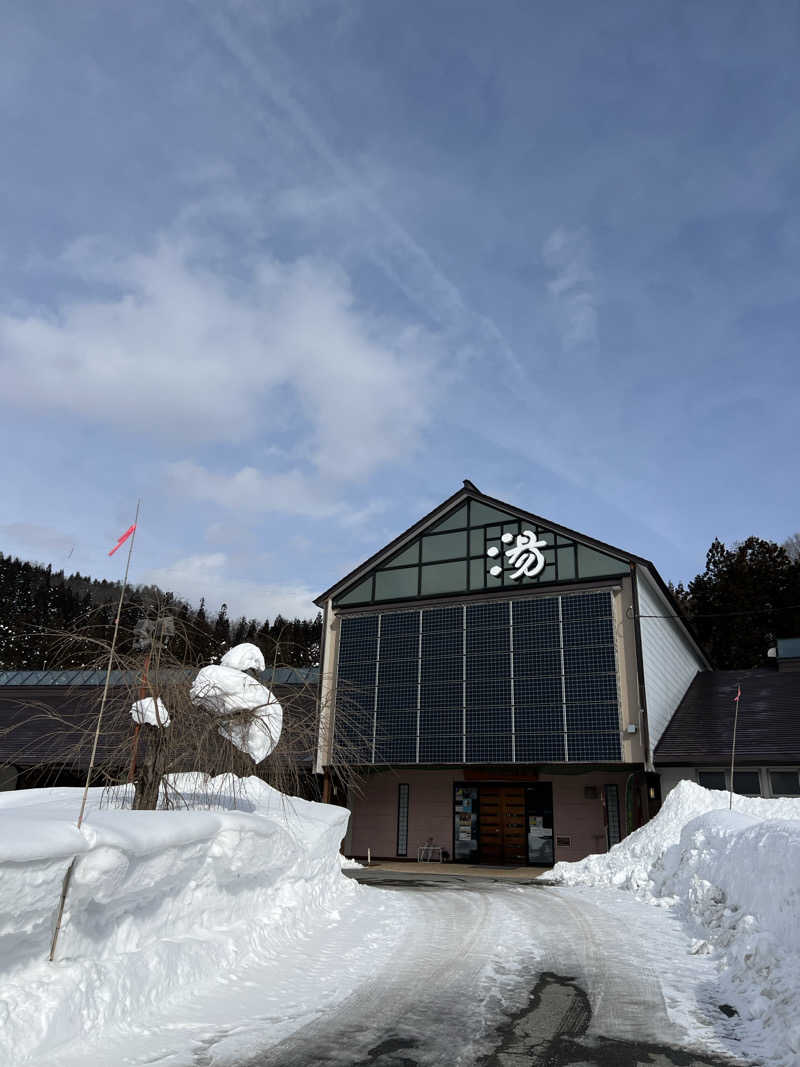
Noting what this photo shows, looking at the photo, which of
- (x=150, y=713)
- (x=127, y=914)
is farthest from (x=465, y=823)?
(x=127, y=914)

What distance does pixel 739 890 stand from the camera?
9.68m

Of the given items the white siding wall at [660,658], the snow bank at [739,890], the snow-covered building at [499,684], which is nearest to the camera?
the snow bank at [739,890]

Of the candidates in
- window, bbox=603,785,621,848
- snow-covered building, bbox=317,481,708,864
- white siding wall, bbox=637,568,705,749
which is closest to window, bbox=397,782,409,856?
snow-covered building, bbox=317,481,708,864

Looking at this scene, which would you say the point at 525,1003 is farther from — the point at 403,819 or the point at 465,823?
the point at 403,819

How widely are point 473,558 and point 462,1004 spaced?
20587 mm

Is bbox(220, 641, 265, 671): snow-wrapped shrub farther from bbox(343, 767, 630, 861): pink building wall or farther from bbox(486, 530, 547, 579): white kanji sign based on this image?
bbox(343, 767, 630, 861): pink building wall

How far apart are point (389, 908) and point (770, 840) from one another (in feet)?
21.2

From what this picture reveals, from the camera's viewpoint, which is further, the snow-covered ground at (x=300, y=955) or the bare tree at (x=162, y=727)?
the bare tree at (x=162, y=727)

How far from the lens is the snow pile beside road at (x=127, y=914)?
532 centimetres

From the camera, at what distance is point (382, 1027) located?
625cm

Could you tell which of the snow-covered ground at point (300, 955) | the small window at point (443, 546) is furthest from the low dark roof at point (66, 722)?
the small window at point (443, 546)

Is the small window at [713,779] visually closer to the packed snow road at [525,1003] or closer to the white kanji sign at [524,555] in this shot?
the white kanji sign at [524,555]

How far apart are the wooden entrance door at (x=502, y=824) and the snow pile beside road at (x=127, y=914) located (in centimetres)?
1709

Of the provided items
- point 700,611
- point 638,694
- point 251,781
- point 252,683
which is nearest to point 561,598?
point 638,694
